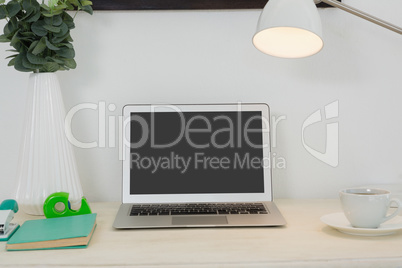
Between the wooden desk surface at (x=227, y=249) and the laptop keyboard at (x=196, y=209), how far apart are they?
94mm

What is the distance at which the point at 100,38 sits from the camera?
A: 4.10ft

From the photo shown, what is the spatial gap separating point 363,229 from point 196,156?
425 mm

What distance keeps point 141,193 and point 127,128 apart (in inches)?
6.2

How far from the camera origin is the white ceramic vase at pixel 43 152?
3.51 ft

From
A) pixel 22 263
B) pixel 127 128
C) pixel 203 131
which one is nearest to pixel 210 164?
pixel 203 131

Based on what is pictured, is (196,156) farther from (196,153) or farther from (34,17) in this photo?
(34,17)

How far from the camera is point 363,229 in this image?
882 millimetres

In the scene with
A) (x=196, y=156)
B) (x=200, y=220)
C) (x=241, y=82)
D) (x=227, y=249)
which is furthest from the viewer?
(x=241, y=82)

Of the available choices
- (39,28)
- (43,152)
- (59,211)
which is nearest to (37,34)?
(39,28)

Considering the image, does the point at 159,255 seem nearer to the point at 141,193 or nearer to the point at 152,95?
the point at 141,193

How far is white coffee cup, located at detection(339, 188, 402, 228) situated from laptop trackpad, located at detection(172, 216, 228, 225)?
9.4 inches

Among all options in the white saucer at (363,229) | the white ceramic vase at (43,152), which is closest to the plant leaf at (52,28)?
the white ceramic vase at (43,152)

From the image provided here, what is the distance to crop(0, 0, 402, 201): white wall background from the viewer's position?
1.25 m

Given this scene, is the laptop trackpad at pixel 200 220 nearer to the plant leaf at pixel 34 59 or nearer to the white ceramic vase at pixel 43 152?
the white ceramic vase at pixel 43 152
